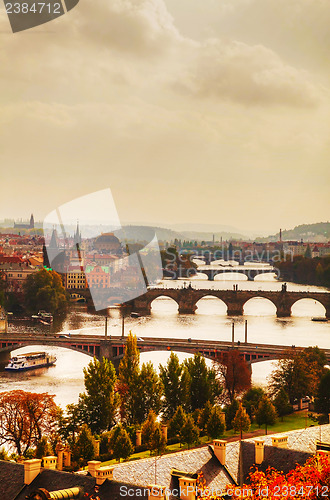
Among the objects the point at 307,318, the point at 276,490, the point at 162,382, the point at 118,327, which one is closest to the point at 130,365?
the point at 162,382

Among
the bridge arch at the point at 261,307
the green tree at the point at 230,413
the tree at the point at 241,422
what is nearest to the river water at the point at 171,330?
the bridge arch at the point at 261,307

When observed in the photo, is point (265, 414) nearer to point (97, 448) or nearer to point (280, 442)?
point (97, 448)

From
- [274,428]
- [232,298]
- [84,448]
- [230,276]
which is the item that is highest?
[230,276]

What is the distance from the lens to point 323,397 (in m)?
14.1

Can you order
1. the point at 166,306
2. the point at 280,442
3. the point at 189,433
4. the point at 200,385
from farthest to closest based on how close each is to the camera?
the point at 166,306, the point at 200,385, the point at 189,433, the point at 280,442

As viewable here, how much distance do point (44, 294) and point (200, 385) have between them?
19611 millimetres

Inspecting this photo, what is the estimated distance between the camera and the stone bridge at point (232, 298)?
32.5 meters

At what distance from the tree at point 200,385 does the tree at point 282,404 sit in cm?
114

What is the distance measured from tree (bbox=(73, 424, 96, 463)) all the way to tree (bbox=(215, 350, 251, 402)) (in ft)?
17.0

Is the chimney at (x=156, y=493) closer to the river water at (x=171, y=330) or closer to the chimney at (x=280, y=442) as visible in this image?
the chimney at (x=280, y=442)

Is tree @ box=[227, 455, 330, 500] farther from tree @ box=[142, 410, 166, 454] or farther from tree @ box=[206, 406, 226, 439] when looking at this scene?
tree @ box=[206, 406, 226, 439]

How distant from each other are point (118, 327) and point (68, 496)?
21.0 meters

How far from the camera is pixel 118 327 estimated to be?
27469 mm

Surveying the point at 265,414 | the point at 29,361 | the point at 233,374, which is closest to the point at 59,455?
the point at 265,414
